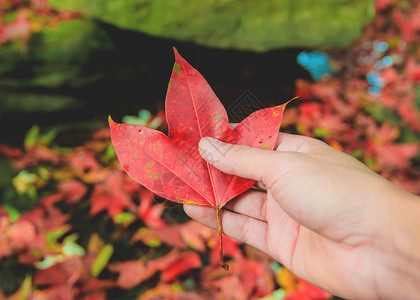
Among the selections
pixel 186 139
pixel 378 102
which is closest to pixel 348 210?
pixel 186 139

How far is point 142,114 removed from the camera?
75.0 inches

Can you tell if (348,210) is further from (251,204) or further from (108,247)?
(108,247)

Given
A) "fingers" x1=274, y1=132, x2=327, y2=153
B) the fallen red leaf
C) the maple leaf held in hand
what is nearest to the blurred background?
the fallen red leaf

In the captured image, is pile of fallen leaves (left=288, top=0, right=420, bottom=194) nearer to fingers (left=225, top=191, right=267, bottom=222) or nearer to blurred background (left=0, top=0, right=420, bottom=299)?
blurred background (left=0, top=0, right=420, bottom=299)

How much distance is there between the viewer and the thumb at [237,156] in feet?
2.17

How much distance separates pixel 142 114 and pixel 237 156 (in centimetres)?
137

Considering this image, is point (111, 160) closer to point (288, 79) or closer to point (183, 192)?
point (183, 192)

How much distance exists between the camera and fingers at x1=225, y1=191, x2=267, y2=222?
90cm

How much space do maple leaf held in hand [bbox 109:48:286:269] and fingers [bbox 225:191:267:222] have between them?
0.64 feet

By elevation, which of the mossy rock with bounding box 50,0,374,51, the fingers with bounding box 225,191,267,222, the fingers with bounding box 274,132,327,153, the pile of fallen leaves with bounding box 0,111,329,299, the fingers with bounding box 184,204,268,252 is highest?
the mossy rock with bounding box 50,0,374,51

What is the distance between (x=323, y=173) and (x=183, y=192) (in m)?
0.34

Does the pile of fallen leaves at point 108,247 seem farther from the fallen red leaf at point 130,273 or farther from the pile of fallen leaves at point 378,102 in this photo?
the pile of fallen leaves at point 378,102

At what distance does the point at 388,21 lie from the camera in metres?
2.76

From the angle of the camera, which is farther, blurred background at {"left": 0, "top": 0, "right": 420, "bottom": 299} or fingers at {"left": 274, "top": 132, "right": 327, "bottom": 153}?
blurred background at {"left": 0, "top": 0, "right": 420, "bottom": 299}
